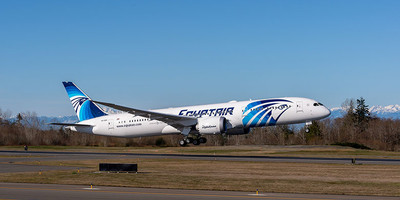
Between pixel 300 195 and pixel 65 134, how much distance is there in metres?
117

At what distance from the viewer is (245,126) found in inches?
2272

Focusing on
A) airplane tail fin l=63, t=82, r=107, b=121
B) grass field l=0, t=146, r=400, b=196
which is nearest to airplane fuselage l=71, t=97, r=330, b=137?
airplane tail fin l=63, t=82, r=107, b=121

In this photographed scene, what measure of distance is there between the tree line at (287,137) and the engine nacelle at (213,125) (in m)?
43.2

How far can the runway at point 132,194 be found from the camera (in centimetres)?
2259

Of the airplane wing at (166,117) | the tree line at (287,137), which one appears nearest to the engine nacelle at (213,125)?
the airplane wing at (166,117)

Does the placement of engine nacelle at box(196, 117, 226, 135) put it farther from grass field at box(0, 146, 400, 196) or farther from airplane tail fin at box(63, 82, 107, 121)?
airplane tail fin at box(63, 82, 107, 121)

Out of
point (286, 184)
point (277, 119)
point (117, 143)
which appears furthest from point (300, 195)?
point (117, 143)

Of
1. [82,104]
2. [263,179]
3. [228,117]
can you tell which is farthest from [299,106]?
[82,104]

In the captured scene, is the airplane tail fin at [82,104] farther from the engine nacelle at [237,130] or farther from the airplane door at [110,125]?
the engine nacelle at [237,130]

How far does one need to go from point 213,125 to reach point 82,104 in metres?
21.4

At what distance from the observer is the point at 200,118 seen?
59281mm

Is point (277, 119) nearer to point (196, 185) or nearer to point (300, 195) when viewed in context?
point (196, 185)

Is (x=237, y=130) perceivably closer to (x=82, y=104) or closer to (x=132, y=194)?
(x=82, y=104)

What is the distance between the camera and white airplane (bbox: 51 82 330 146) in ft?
181
